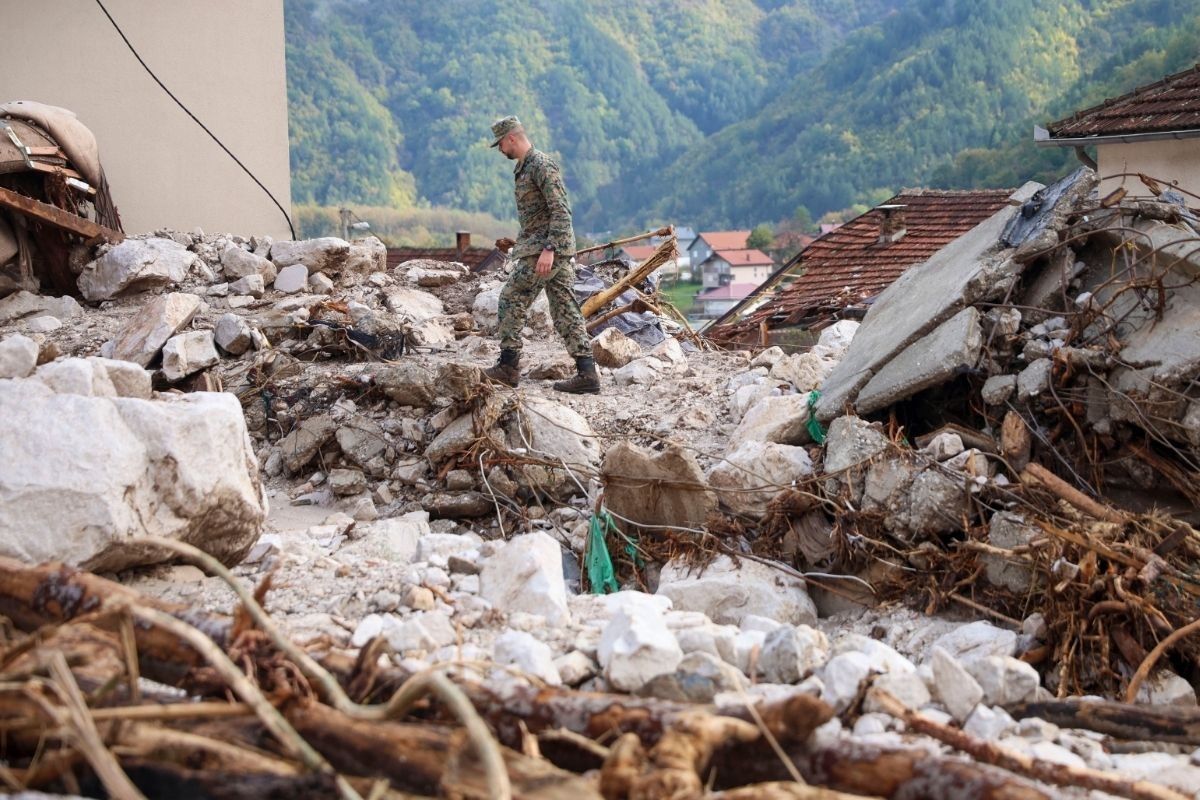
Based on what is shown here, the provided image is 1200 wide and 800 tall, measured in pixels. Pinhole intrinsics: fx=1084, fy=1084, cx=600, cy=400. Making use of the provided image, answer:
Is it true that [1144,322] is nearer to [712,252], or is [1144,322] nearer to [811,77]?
[712,252]

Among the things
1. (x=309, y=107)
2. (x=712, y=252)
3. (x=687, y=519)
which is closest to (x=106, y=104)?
(x=687, y=519)

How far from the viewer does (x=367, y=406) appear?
279 inches

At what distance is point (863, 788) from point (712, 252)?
3881 cm

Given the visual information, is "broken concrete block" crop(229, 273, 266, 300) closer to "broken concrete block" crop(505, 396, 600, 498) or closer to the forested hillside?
"broken concrete block" crop(505, 396, 600, 498)

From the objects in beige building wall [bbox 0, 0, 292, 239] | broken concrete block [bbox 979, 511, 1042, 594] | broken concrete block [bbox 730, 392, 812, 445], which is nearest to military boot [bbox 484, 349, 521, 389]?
broken concrete block [bbox 730, 392, 812, 445]

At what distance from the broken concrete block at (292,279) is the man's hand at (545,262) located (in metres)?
3.07

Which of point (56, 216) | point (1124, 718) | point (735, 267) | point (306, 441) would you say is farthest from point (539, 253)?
point (735, 267)

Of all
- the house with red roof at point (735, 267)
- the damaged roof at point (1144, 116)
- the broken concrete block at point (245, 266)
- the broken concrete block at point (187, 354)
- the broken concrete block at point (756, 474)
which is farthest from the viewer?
the house with red roof at point (735, 267)

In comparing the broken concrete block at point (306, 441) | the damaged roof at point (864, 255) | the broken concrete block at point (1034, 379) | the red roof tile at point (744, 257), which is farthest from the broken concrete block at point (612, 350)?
the red roof tile at point (744, 257)

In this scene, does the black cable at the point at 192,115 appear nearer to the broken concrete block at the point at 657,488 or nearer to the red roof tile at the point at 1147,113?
the broken concrete block at the point at 657,488

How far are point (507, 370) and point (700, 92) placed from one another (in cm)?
7184

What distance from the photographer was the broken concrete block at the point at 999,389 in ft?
16.8

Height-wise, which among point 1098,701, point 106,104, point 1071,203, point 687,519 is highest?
point 106,104

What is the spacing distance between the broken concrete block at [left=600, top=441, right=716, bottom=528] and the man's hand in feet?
5.65
